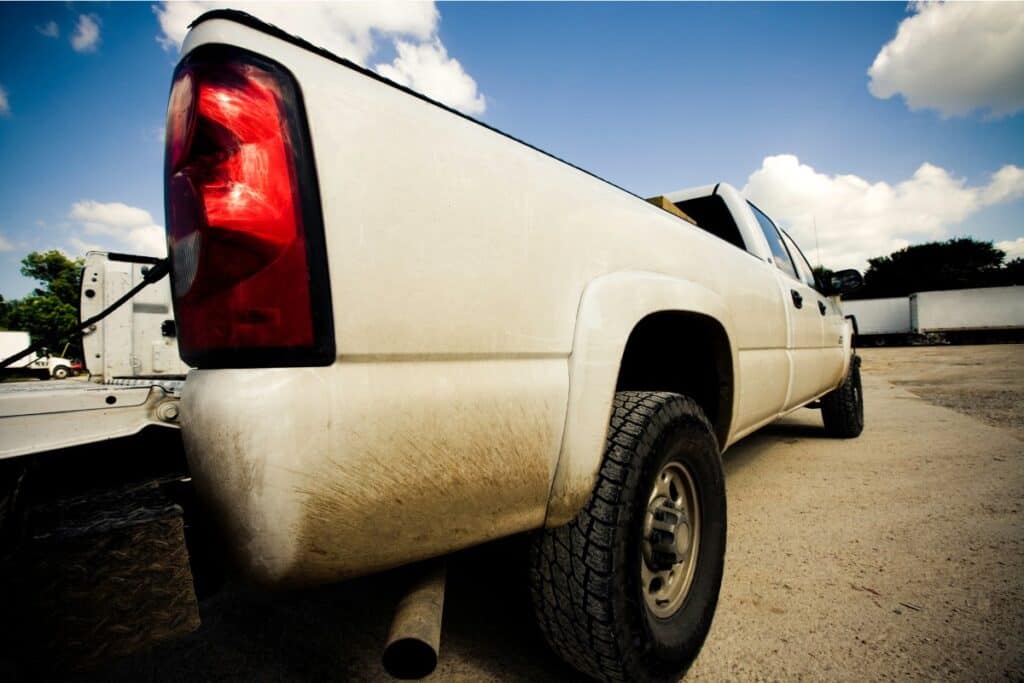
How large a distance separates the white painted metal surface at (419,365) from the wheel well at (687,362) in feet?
2.07

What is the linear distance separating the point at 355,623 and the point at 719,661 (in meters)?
1.19

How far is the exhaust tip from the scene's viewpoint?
852 millimetres

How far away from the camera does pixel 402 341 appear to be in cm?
85

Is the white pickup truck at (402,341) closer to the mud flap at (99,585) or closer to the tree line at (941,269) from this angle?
the mud flap at (99,585)

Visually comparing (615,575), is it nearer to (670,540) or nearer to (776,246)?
(670,540)

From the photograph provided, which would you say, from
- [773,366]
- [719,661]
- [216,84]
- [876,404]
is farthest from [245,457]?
[876,404]

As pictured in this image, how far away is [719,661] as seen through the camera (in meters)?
1.46

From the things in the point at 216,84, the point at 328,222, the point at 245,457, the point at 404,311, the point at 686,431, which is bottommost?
the point at 686,431

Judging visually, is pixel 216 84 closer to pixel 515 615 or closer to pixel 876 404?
pixel 515 615

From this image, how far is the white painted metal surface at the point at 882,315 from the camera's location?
87.8ft

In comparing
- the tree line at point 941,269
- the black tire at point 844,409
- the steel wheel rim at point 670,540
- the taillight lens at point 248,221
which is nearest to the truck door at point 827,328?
the black tire at point 844,409

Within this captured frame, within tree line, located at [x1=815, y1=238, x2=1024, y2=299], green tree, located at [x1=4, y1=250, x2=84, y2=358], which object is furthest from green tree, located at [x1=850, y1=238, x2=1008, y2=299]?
green tree, located at [x1=4, y1=250, x2=84, y2=358]

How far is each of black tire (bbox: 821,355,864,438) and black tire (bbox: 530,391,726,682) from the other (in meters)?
3.73

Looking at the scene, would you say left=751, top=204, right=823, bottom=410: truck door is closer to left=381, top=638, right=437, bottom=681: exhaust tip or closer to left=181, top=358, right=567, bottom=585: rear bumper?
left=181, top=358, right=567, bottom=585: rear bumper
